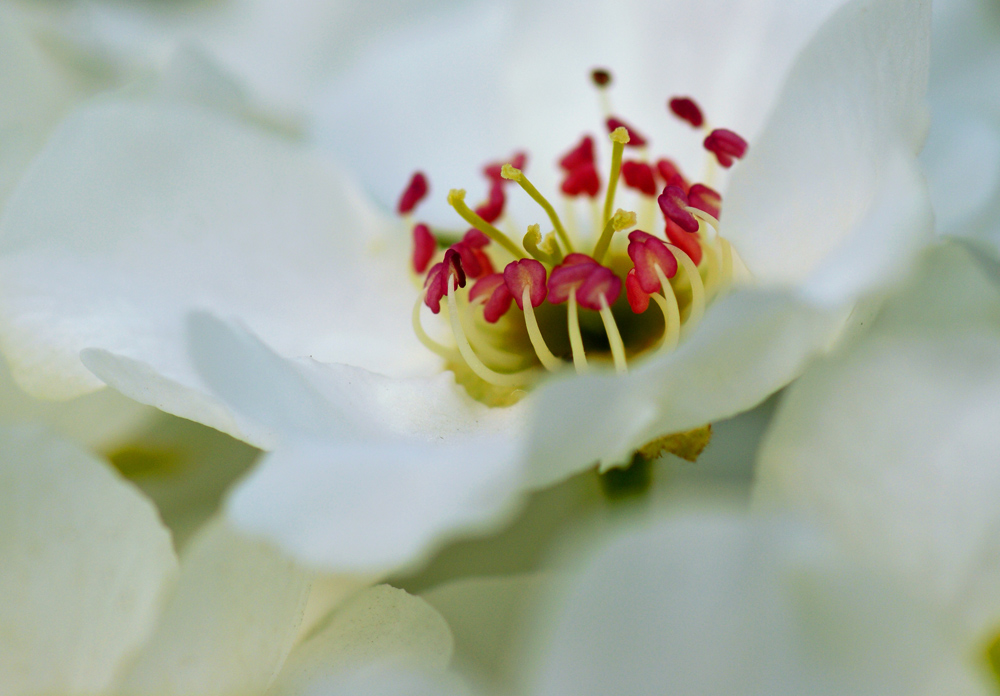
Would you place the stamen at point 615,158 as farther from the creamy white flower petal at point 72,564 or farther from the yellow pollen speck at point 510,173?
the creamy white flower petal at point 72,564

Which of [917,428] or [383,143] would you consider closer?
[917,428]

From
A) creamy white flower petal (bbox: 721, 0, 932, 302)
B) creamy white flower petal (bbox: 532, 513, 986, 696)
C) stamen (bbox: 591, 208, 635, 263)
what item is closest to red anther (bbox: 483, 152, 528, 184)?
stamen (bbox: 591, 208, 635, 263)

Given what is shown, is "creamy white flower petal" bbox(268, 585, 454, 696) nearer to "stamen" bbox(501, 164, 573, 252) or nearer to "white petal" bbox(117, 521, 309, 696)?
"white petal" bbox(117, 521, 309, 696)

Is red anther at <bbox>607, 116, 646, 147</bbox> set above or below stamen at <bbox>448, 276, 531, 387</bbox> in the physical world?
above

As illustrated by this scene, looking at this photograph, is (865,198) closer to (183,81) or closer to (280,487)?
(280,487)

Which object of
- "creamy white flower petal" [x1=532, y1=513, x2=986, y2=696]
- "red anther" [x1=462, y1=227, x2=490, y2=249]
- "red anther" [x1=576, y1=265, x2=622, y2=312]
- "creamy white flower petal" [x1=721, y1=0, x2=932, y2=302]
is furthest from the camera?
"red anther" [x1=462, y1=227, x2=490, y2=249]

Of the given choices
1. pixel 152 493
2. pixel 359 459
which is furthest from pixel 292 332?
pixel 359 459
